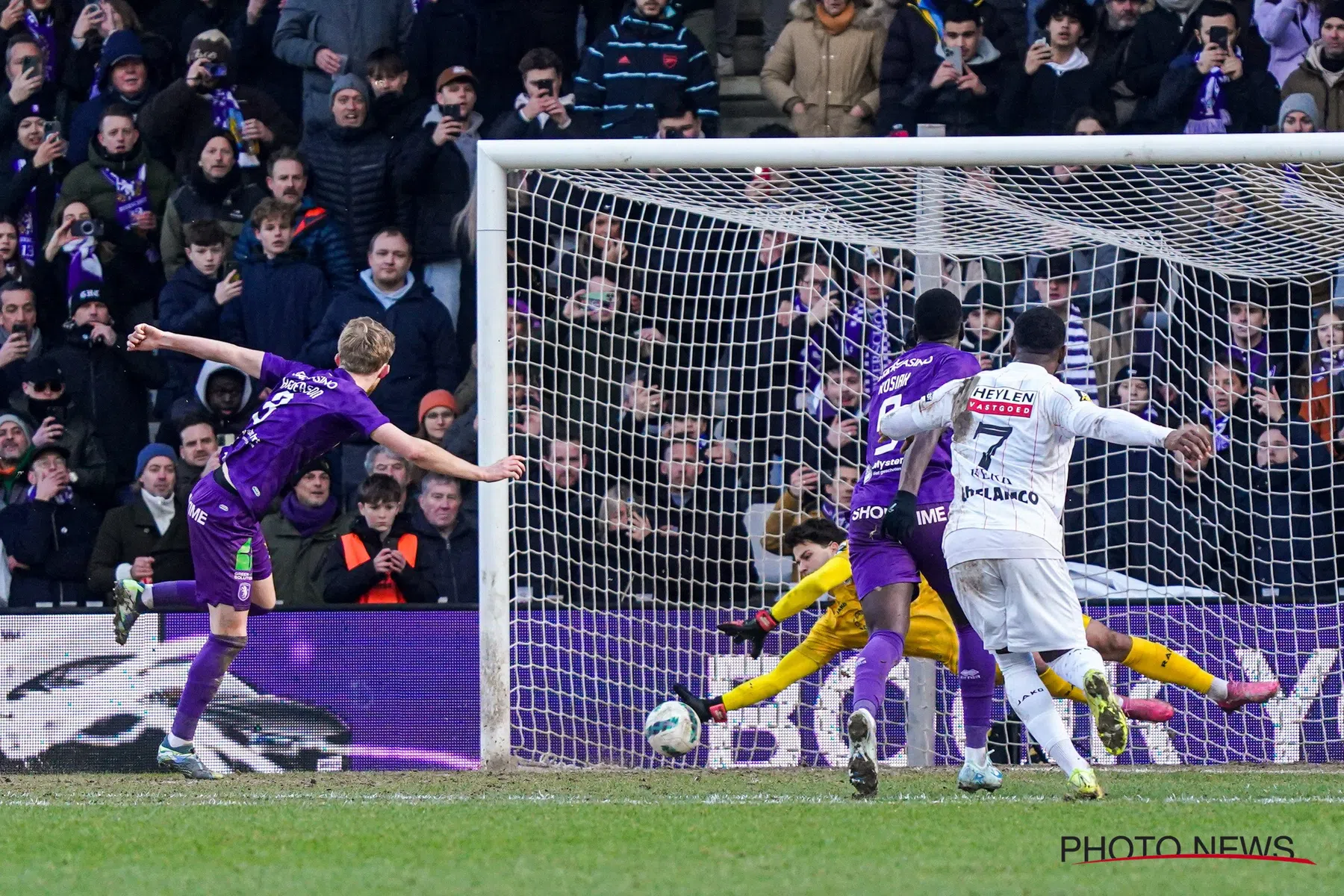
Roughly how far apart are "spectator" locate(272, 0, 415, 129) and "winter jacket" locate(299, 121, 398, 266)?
50 centimetres

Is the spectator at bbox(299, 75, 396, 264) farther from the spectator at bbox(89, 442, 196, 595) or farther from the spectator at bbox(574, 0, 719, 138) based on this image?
the spectator at bbox(89, 442, 196, 595)

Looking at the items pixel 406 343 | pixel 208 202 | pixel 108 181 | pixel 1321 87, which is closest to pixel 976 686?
pixel 406 343

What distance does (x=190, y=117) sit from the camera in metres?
11.5

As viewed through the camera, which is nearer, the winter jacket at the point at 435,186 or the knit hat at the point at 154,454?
the knit hat at the point at 154,454

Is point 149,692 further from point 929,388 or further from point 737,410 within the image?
point 929,388

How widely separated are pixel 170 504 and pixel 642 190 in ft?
11.0

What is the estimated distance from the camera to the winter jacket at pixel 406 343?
10.6m

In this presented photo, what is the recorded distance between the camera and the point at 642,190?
8852mm

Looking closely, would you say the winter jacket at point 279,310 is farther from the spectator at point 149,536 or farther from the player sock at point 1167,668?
the player sock at point 1167,668

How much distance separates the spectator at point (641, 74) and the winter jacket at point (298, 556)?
301cm

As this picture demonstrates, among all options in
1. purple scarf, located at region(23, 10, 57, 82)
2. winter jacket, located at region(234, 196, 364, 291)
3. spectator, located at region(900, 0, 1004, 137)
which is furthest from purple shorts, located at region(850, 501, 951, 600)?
purple scarf, located at region(23, 10, 57, 82)

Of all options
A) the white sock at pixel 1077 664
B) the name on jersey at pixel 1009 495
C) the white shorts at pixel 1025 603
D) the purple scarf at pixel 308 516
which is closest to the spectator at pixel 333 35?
the purple scarf at pixel 308 516

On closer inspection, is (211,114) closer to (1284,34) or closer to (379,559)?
(379,559)

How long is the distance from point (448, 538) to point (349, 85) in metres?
3.17
